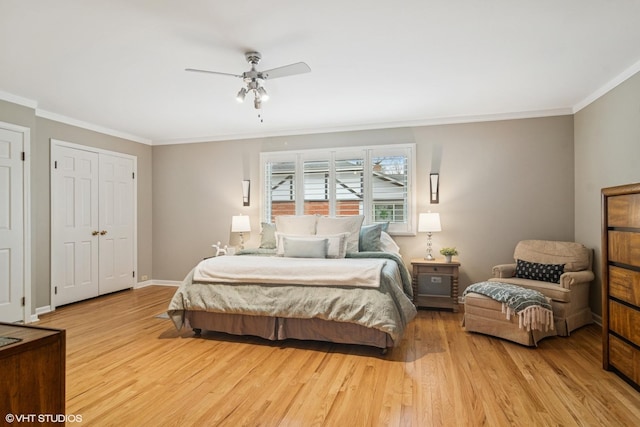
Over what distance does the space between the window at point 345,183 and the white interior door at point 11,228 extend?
2908 millimetres

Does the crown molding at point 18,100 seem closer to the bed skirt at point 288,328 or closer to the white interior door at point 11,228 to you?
the white interior door at point 11,228

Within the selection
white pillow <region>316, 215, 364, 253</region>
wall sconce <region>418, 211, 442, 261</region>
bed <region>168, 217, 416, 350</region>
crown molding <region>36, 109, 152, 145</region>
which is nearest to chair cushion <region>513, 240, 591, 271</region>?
wall sconce <region>418, 211, 442, 261</region>

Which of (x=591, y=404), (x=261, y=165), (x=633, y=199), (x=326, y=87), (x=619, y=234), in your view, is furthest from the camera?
(x=261, y=165)

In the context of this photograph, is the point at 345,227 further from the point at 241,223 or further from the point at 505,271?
the point at 505,271

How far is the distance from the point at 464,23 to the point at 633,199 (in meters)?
1.63

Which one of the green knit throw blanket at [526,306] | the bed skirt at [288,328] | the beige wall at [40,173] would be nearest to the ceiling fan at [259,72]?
the bed skirt at [288,328]

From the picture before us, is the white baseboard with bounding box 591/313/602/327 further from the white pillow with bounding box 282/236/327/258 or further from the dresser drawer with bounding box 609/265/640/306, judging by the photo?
the white pillow with bounding box 282/236/327/258

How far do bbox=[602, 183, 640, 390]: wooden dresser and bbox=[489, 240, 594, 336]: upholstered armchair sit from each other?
2.43 feet

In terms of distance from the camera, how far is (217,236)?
550 centimetres

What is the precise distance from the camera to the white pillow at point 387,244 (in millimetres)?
4324

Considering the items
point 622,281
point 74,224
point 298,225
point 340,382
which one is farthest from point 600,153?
point 74,224

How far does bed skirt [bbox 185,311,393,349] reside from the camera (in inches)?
114

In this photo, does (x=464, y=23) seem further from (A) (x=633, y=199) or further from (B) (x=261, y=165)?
(B) (x=261, y=165)

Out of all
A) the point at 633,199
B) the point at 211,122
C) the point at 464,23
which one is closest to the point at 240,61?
the point at 464,23
